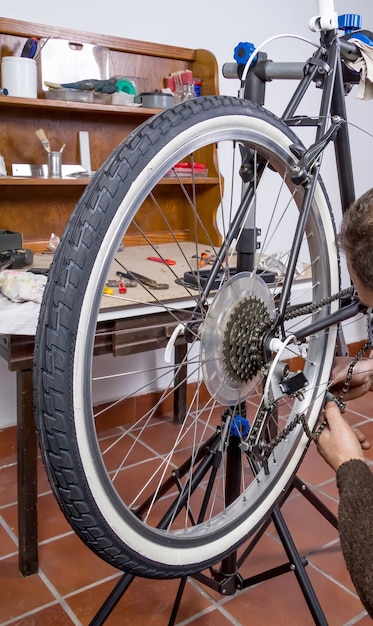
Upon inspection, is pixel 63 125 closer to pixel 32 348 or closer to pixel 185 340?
pixel 32 348

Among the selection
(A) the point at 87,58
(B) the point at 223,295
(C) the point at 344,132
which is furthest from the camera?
(A) the point at 87,58

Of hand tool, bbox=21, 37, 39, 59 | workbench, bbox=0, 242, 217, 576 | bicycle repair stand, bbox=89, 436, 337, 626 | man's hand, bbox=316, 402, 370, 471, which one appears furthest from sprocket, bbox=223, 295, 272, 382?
hand tool, bbox=21, 37, 39, 59

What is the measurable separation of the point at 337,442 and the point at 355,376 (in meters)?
0.33

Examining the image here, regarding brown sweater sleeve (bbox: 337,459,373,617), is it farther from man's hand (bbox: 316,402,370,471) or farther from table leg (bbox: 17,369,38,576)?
table leg (bbox: 17,369,38,576)

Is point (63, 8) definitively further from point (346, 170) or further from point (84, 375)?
point (84, 375)

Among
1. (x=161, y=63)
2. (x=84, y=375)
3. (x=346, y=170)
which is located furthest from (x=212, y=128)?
(x=161, y=63)

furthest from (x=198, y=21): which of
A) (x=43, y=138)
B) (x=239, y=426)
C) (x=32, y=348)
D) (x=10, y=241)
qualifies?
(x=239, y=426)

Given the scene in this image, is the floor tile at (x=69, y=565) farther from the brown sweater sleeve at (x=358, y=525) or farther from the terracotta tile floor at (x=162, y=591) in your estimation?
the brown sweater sleeve at (x=358, y=525)

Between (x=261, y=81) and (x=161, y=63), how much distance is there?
1121mm

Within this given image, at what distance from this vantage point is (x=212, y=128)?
939 mm

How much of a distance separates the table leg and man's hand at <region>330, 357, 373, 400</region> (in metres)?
0.70

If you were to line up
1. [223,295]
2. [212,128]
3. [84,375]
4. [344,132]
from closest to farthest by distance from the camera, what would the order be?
[84,375], [212,128], [223,295], [344,132]

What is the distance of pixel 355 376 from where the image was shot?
4.50 feet

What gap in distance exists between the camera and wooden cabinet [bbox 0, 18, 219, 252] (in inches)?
75.0
